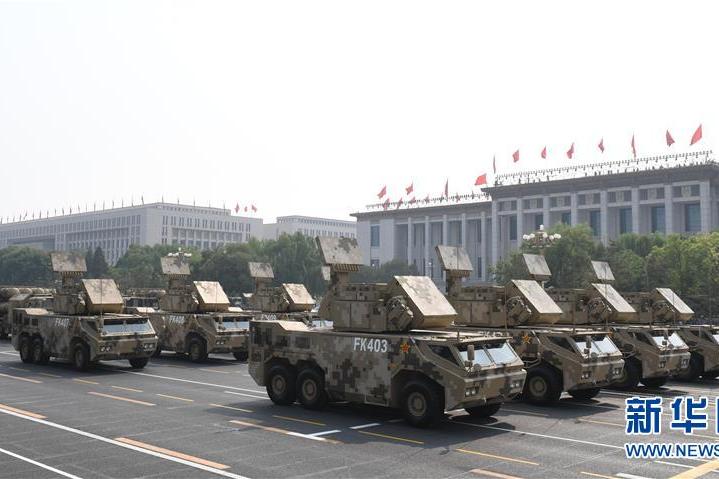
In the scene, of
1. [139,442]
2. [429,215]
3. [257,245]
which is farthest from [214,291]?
[429,215]

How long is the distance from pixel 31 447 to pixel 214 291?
18.6m

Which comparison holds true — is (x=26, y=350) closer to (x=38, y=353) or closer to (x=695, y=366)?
Answer: (x=38, y=353)

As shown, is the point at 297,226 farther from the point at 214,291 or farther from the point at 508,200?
the point at 214,291

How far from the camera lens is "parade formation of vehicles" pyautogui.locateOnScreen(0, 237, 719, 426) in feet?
48.6

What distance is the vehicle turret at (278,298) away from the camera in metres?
34.3

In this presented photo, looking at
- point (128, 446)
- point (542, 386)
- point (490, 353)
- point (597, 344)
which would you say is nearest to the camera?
point (128, 446)

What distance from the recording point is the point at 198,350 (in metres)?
28.1

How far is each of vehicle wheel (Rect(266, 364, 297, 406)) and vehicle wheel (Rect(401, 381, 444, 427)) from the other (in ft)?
11.1

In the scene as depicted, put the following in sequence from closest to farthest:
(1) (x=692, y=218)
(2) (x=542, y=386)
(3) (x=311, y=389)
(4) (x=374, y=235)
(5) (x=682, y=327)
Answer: (3) (x=311, y=389)
(2) (x=542, y=386)
(5) (x=682, y=327)
(1) (x=692, y=218)
(4) (x=374, y=235)

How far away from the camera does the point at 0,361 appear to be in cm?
2691

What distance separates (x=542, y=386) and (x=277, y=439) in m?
7.81

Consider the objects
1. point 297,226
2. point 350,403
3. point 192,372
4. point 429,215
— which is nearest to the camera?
point 350,403

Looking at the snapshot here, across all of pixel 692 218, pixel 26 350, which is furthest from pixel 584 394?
pixel 692 218

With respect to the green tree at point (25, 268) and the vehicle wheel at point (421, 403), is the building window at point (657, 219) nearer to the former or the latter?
the vehicle wheel at point (421, 403)
